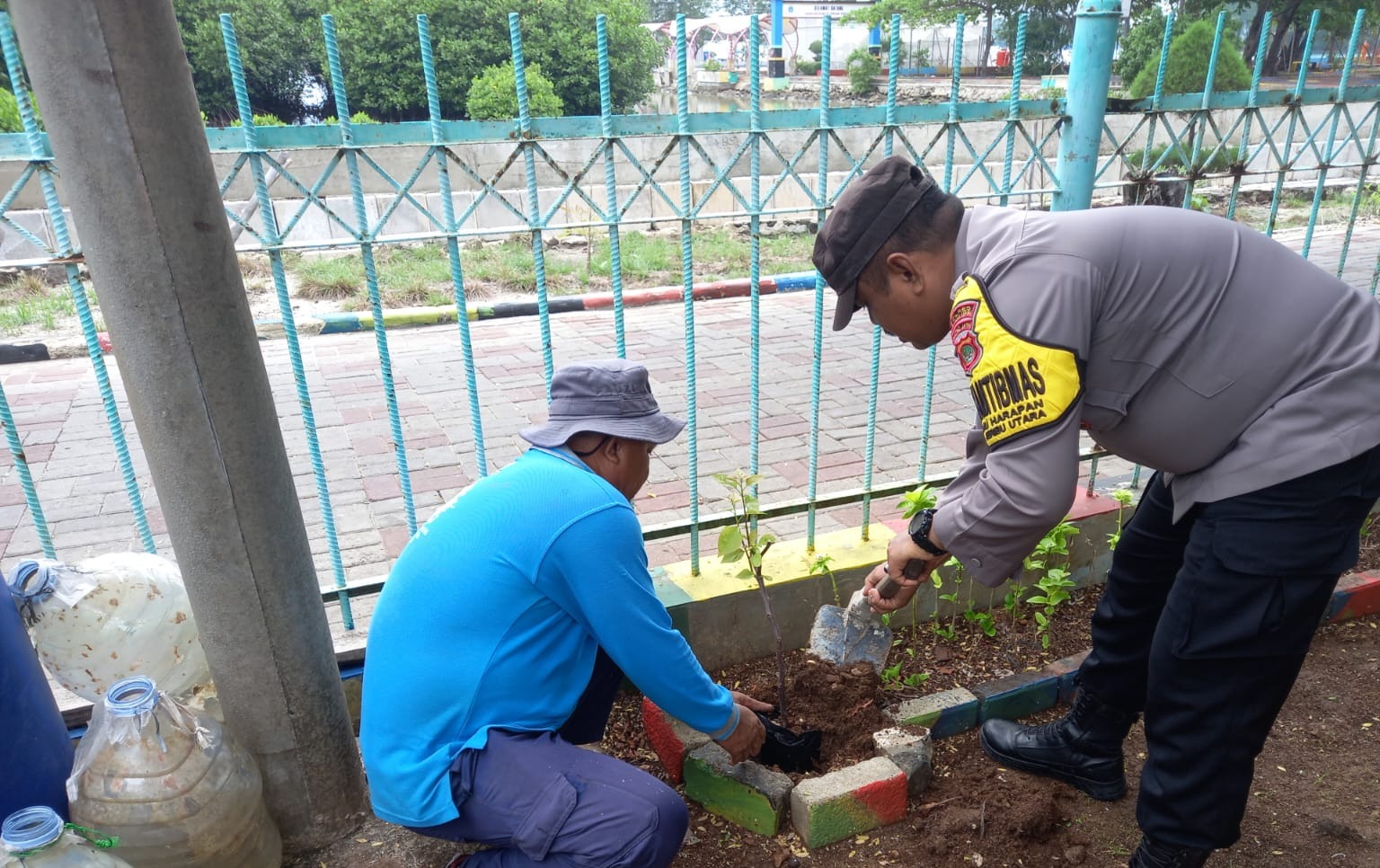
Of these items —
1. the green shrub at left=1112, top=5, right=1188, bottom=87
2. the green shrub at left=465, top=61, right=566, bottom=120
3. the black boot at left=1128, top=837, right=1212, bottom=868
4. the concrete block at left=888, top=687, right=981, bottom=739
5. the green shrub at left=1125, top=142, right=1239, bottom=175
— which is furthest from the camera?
the green shrub at left=1112, top=5, right=1188, bottom=87

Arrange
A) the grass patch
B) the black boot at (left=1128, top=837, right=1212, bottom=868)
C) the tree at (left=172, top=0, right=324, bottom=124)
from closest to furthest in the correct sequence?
1. the black boot at (left=1128, top=837, right=1212, bottom=868)
2. the grass patch
3. the tree at (left=172, top=0, right=324, bottom=124)

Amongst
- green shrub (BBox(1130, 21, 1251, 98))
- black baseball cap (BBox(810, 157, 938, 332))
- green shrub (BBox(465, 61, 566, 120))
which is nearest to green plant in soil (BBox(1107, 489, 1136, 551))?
black baseball cap (BBox(810, 157, 938, 332))

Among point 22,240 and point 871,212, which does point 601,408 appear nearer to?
point 871,212

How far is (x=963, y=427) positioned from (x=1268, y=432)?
3701 millimetres

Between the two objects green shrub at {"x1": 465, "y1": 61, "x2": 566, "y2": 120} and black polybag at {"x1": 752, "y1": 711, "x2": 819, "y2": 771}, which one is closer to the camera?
black polybag at {"x1": 752, "y1": 711, "x2": 819, "y2": 771}

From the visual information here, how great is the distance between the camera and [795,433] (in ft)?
18.0

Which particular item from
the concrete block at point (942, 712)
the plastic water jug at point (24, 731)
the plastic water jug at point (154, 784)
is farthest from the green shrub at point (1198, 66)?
the plastic water jug at point (24, 731)

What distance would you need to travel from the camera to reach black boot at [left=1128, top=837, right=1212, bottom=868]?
2.10 metres

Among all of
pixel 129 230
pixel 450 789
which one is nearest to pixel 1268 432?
pixel 450 789

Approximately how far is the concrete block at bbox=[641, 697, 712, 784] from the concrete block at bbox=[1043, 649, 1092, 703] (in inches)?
48.4

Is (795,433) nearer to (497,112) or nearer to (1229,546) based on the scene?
(1229,546)

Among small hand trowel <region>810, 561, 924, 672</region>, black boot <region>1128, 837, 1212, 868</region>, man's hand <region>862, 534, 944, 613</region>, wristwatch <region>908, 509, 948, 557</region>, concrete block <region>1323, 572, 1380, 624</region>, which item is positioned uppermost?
wristwatch <region>908, 509, 948, 557</region>

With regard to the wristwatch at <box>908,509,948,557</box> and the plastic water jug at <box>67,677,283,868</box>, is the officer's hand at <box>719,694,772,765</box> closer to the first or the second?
the wristwatch at <box>908,509,948,557</box>

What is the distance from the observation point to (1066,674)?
293cm
